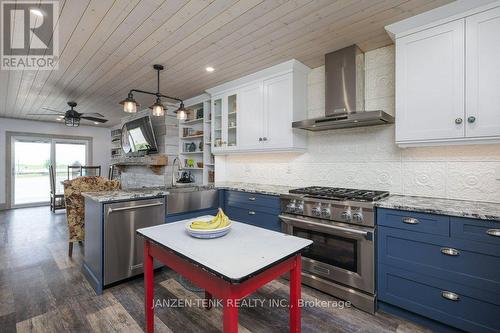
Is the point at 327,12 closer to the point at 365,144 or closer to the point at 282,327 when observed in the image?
the point at 365,144

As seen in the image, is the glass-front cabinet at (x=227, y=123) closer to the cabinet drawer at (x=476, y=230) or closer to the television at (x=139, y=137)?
the television at (x=139, y=137)

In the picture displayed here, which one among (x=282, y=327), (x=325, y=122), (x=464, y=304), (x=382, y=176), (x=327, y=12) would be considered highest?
(x=327, y=12)

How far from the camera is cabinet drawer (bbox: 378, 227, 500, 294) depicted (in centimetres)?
155

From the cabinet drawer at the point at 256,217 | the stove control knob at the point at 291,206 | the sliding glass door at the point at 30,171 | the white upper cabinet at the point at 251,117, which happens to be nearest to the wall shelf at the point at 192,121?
the white upper cabinet at the point at 251,117

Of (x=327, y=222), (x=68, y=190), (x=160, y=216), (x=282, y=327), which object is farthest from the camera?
(x=68, y=190)

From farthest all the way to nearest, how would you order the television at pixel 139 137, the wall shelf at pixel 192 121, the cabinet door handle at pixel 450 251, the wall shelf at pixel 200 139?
the television at pixel 139 137 < the wall shelf at pixel 192 121 < the wall shelf at pixel 200 139 < the cabinet door handle at pixel 450 251

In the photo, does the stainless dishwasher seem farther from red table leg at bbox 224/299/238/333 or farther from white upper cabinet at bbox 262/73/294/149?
red table leg at bbox 224/299/238/333

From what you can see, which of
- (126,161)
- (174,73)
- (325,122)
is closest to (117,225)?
(174,73)

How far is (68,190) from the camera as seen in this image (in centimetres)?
308

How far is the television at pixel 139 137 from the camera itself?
5.09m

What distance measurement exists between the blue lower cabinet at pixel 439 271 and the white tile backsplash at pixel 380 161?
0.65 meters

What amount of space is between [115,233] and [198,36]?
2095 mm

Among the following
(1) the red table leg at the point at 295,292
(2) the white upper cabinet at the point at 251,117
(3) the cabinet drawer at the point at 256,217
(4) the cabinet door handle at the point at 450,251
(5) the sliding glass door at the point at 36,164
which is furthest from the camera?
(5) the sliding glass door at the point at 36,164

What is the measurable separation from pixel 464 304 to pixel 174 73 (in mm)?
3688
